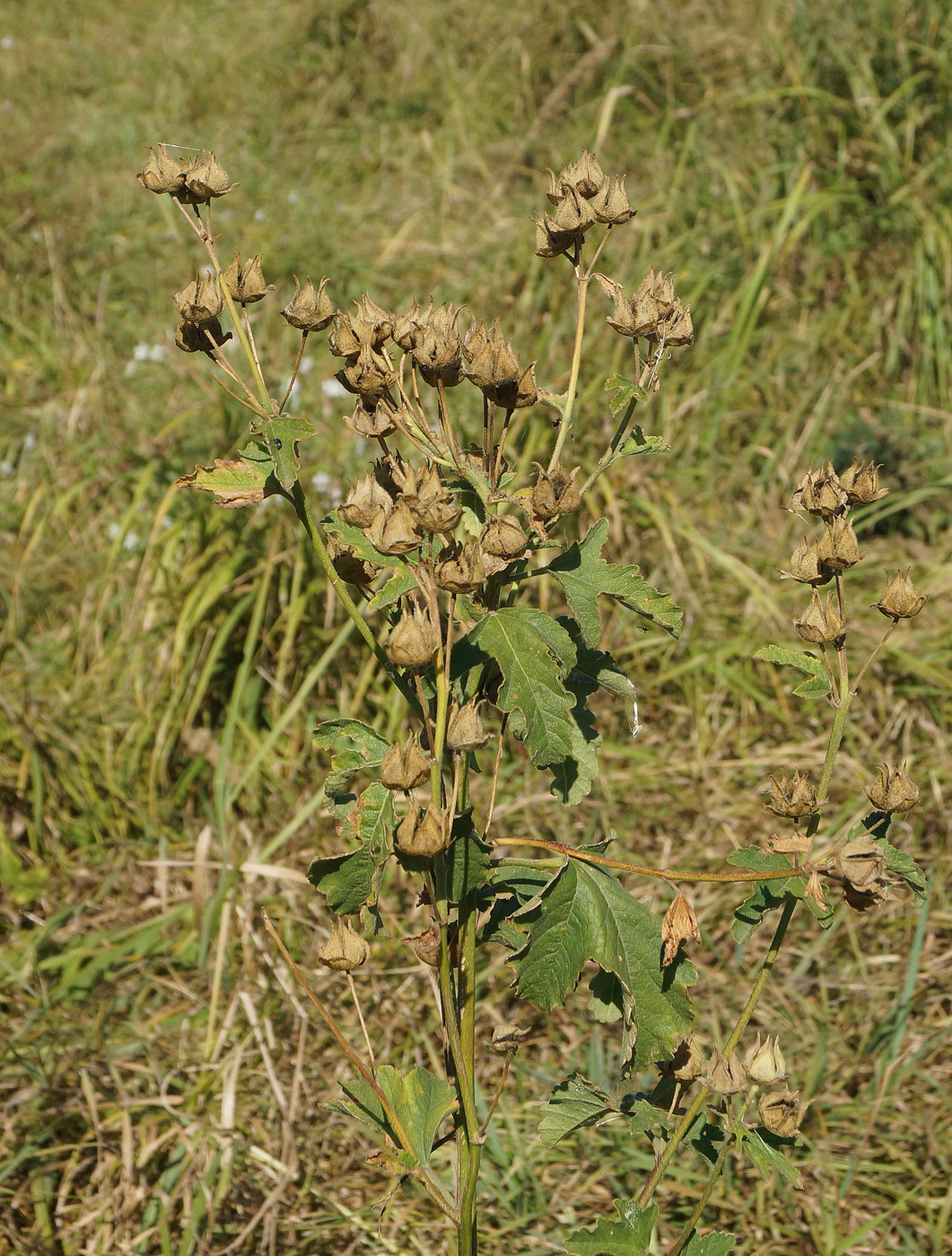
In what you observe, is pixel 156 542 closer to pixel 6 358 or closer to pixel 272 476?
pixel 6 358

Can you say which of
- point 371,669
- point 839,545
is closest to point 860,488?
point 839,545

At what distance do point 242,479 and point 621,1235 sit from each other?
32.4 inches

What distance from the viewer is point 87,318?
4145 mm

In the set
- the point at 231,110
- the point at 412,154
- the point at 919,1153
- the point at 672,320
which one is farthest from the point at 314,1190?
the point at 231,110

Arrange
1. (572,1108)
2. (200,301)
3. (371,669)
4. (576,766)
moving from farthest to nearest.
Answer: (371,669)
(572,1108)
(576,766)
(200,301)

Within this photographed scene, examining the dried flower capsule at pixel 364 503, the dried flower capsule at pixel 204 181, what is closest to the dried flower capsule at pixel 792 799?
the dried flower capsule at pixel 364 503

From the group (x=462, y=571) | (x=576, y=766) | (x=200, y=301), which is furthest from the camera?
(x=576, y=766)

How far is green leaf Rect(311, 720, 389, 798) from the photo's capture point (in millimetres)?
1153

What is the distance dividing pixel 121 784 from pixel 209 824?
0.30m

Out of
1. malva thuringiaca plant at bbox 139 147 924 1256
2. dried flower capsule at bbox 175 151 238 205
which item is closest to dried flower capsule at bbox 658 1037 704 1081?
malva thuringiaca plant at bbox 139 147 924 1256

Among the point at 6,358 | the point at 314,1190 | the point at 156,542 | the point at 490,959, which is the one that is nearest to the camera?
the point at 314,1190

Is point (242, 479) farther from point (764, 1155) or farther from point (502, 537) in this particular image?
point (764, 1155)

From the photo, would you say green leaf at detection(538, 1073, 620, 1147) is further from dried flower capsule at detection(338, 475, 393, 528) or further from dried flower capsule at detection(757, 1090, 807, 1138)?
dried flower capsule at detection(338, 475, 393, 528)

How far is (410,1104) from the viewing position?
1246mm
